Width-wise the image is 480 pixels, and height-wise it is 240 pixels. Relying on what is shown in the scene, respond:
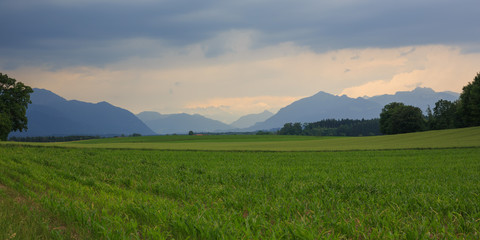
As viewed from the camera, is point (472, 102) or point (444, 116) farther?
point (444, 116)

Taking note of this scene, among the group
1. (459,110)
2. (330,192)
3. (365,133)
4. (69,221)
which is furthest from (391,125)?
(69,221)

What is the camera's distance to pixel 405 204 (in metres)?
8.48

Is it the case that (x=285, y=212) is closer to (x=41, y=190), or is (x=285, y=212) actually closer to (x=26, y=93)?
(x=41, y=190)

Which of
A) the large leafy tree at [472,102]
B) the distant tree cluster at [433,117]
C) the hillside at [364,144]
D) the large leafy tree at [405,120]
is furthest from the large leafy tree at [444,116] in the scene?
the hillside at [364,144]

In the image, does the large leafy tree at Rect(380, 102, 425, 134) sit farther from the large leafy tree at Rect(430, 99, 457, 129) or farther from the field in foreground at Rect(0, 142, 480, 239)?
the field in foreground at Rect(0, 142, 480, 239)

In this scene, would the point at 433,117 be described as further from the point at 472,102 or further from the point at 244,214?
the point at 244,214

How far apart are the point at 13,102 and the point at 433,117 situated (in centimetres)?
13111

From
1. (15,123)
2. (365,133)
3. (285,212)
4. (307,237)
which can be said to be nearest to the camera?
(307,237)

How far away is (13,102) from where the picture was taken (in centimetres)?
6275

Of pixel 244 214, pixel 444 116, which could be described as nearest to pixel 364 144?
pixel 244 214

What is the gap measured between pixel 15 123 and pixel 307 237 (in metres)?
75.7

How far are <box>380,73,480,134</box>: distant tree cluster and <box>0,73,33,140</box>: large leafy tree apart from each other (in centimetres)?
10482

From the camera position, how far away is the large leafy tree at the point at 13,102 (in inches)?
2397

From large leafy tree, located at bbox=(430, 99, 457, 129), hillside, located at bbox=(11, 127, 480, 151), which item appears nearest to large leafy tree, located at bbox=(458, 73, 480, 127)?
hillside, located at bbox=(11, 127, 480, 151)
